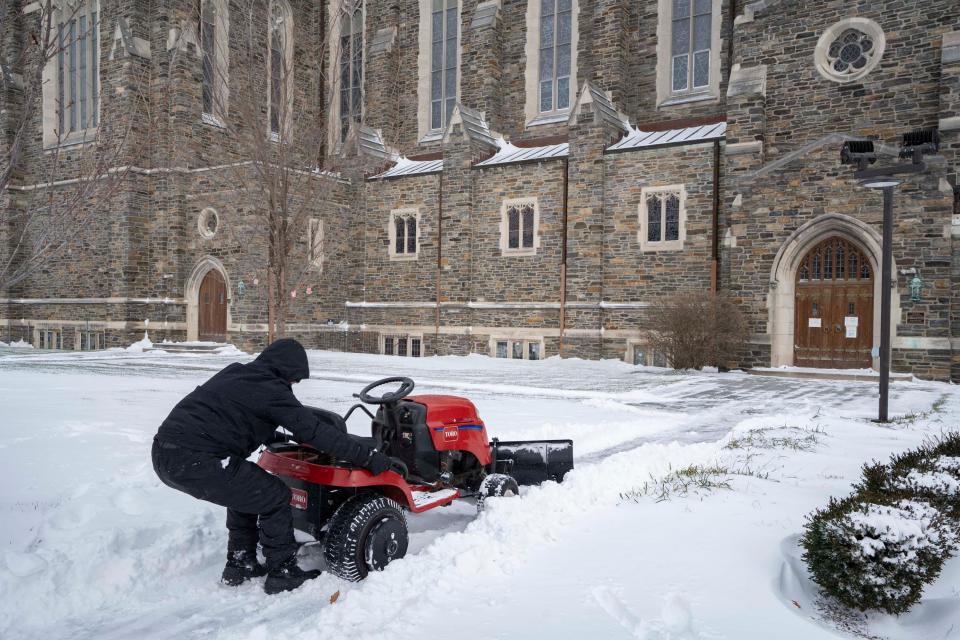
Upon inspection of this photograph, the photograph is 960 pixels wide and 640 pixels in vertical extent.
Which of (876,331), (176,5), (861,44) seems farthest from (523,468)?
(176,5)

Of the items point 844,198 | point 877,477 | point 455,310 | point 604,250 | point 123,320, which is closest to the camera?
point 877,477

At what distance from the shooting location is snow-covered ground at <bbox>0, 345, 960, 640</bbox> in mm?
3055

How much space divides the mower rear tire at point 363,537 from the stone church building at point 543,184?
33.3 ft

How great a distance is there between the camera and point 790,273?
54.5ft

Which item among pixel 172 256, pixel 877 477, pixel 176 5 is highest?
pixel 176 5

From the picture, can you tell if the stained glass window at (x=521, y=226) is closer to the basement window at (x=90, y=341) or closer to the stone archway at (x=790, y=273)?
the stone archway at (x=790, y=273)

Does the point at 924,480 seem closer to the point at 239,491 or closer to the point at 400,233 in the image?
the point at 239,491

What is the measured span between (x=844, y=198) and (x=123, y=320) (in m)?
23.2

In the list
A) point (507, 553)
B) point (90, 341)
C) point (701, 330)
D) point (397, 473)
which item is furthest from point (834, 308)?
point (90, 341)

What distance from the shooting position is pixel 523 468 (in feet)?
17.8

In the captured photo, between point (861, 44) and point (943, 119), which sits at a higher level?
point (861, 44)

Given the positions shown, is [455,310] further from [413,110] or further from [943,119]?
[943,119]

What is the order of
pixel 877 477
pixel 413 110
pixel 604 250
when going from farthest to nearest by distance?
pixel 413 110 → pixel 604 250 → pixel 877 477

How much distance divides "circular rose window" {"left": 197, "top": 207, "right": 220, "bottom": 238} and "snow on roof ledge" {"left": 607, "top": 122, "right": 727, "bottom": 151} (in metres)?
13.9
